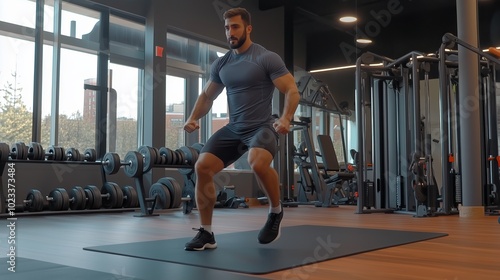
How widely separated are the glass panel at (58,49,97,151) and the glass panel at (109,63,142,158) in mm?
259

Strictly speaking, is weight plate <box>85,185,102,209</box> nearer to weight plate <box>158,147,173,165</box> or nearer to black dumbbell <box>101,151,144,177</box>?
black dumbbell <box>101,151,144,177</box>

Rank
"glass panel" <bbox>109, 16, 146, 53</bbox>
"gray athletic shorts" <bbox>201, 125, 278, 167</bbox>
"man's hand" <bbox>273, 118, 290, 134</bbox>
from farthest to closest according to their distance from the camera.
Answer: "glass panel" <bbox>109, 16, 146, 53</bbox> < "gray athletic shorts" <bbox>201, 125, 278, 167</bbox> < "man's hand" <bbox>273, 118, 290, 134</bbox>

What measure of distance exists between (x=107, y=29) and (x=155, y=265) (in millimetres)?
4645

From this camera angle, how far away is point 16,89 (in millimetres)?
5008

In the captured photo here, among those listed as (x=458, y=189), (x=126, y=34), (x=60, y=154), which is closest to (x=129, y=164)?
(x=60, y=154)

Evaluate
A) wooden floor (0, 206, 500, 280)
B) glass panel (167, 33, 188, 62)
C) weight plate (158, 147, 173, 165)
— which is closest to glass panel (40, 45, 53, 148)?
weight plate (158, 147, 173, 165)

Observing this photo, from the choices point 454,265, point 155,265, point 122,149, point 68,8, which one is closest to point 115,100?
point 122,149

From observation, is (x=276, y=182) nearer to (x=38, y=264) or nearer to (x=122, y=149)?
(x=38, y=264)

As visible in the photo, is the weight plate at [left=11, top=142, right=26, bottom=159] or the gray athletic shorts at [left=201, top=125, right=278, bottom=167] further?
the weight plate at [left=11, top=142, right=26, bottom=159]

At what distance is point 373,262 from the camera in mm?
1994

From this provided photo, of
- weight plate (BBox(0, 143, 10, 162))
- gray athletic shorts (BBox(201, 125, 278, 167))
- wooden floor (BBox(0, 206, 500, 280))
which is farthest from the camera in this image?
weight plate (BBox(0, 143, 10, 162))

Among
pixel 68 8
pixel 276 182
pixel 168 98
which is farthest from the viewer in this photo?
pixel 168 98

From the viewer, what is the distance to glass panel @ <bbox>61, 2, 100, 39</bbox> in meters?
5.62

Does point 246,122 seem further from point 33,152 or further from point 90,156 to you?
point 90,156
